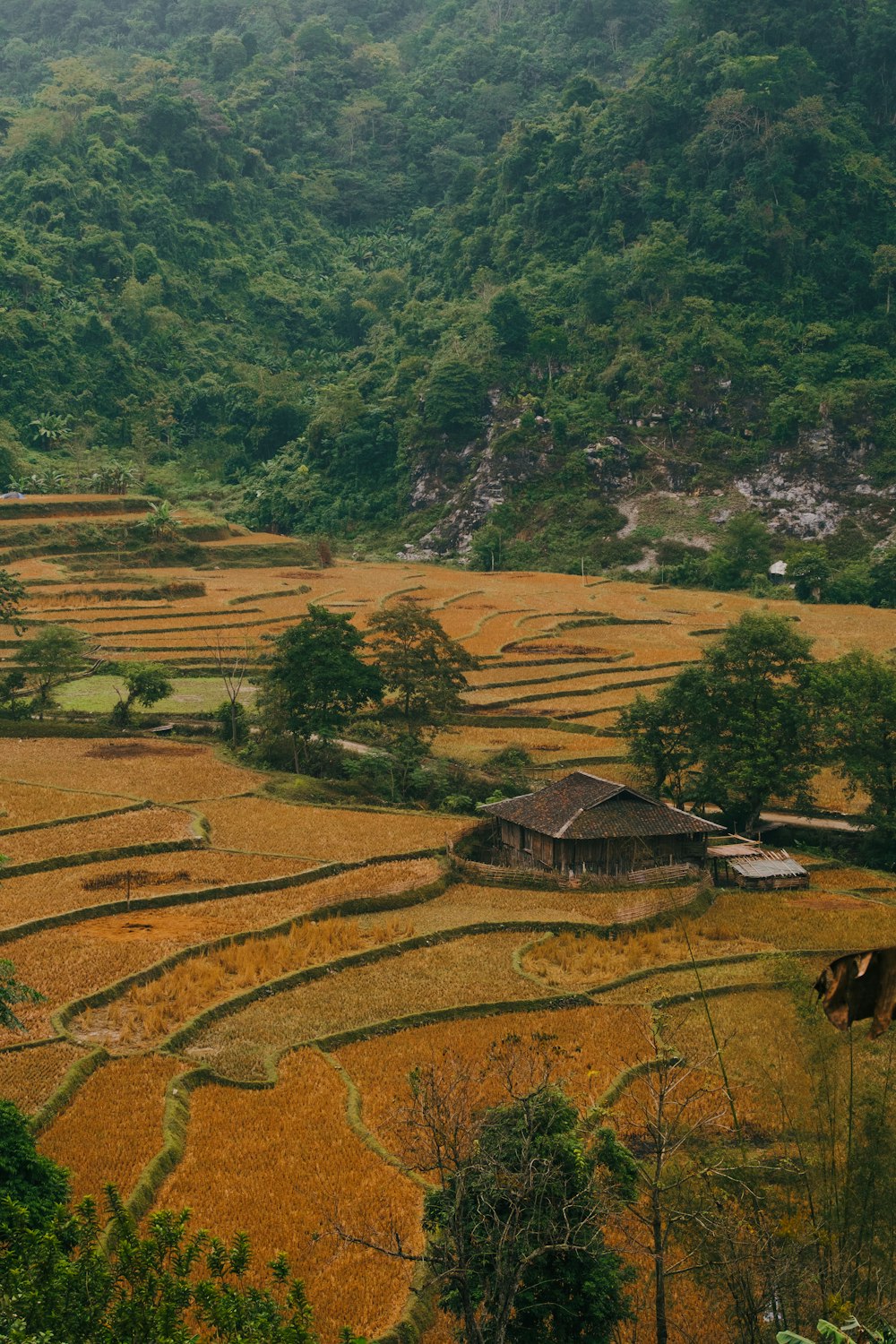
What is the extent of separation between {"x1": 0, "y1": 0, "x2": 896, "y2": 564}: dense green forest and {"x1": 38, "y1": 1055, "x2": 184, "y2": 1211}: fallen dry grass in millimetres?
56728

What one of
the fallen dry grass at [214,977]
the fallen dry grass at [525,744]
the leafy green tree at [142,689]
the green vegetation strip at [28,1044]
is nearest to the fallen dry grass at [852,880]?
the fallen dry grass at [525,744]

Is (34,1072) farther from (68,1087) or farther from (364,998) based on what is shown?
(364,998)

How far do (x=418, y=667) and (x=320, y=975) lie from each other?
15.9 meters

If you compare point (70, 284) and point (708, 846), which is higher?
point (70, 284)

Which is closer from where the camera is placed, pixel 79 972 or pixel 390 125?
pixel 79 972

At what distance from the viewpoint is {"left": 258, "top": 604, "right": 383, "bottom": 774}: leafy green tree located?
3366 cm

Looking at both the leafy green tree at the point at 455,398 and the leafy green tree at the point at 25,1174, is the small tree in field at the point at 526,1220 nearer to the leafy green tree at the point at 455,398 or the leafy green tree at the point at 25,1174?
the leafy green tree at the point at 25,1174

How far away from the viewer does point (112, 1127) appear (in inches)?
571

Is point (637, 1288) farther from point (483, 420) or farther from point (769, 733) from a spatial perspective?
point (483, 420)

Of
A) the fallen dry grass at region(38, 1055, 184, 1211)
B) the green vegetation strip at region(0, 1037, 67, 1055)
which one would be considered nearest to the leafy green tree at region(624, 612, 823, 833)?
the fallen dry grass at region(38, 1055, 184, 1211)

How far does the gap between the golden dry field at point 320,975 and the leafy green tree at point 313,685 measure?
6.89 ft

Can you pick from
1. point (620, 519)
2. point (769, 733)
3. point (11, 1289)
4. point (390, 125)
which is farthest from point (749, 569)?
point (390, 125)

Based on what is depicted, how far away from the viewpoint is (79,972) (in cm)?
1898

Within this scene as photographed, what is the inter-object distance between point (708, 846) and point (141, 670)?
17.8 m
